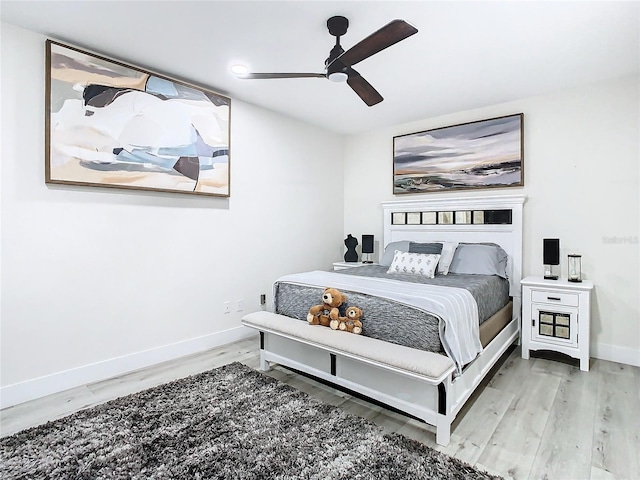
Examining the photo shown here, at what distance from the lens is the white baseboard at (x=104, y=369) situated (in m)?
2.44

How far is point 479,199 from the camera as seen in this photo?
12.8ft

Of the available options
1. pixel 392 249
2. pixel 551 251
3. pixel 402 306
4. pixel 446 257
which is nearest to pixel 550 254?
pixel 551 251

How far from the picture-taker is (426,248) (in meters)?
3.76

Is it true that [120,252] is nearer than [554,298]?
Yes

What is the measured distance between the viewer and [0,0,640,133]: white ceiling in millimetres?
2211

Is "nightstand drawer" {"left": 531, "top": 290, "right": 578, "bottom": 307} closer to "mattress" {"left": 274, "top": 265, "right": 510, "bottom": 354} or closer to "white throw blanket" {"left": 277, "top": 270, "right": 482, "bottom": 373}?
"mattress" {"left": 274, "top": 265, "right": 510, "bottom": 354}

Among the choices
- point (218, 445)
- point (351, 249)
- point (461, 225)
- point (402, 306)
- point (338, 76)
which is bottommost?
point (218, 445)

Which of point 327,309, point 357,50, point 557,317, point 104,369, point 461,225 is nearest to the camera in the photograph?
point 357,50

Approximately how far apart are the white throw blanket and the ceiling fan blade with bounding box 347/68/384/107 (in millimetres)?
1452

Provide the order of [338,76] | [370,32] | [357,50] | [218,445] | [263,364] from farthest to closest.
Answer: [263,364], [370,32], [338,76], [357,50], [218,445]

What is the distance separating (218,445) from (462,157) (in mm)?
3771

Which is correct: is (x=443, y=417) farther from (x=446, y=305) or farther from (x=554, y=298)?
(x=554, y=298)

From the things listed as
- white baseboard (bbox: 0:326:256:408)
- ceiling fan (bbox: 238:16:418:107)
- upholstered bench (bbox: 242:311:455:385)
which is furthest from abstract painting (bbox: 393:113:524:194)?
white baseboard (bbox: 0:326:256:408)

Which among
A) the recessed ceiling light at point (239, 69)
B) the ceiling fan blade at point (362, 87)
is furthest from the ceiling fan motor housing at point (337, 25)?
the recessed ceiling light at point (239, 69)
